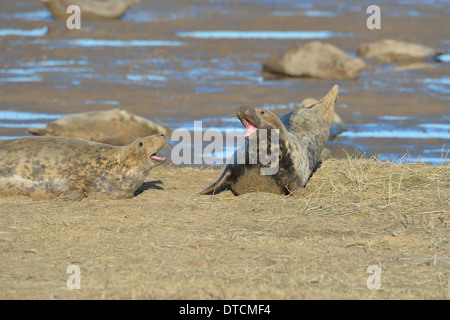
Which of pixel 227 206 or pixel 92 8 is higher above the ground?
pixel 92 8

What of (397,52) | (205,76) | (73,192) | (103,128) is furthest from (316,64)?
(73,192)

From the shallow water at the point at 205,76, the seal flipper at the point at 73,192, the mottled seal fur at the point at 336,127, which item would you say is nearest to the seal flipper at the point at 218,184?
the seal flipper at the point at 73,192

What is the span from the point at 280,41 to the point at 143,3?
23.3 ft

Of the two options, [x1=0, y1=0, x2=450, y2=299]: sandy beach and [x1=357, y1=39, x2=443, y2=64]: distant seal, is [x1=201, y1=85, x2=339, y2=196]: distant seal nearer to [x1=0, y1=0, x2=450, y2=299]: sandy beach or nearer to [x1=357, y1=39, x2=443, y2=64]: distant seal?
[x1=0, y1=0, x2=450, y2=299]: sandy beach

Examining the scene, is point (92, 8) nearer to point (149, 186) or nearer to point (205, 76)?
point (205, 76)

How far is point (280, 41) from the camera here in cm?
1891

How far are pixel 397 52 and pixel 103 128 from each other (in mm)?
8612

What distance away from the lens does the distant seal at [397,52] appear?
17156 millimetres

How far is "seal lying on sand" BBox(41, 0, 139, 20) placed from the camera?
20828 millimetres

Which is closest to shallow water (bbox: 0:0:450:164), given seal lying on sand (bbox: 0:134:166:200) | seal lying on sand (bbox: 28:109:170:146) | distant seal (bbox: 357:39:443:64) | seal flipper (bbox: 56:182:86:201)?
distant seal (bbox: 357:39:443:64)

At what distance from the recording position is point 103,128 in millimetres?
10648

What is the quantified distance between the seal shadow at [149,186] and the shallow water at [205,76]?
7.16 feet

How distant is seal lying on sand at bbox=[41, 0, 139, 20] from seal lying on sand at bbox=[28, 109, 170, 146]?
34.6 feet

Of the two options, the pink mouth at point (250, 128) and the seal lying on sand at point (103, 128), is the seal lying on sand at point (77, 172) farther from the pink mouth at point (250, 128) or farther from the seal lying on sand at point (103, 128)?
the seal lying on sand at point (103, 128)
